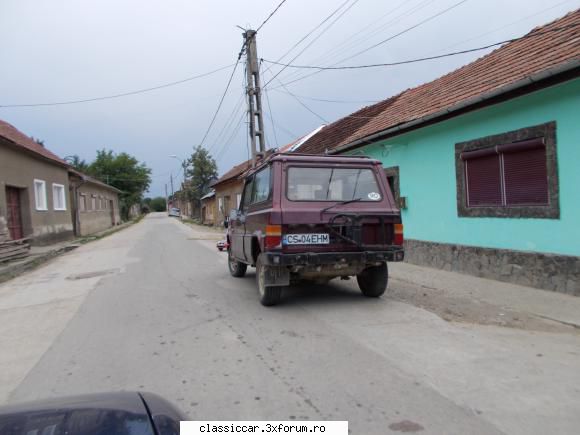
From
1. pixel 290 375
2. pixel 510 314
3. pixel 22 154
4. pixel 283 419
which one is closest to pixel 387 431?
pixel 283 419

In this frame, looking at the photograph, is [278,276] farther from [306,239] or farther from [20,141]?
[20,141]

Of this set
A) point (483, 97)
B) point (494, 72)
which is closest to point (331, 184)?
point (483, 97)

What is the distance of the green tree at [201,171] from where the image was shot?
41.2m

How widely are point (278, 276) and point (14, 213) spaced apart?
49.8 ft

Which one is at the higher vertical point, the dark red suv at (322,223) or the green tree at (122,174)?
the green tree at (122,174)

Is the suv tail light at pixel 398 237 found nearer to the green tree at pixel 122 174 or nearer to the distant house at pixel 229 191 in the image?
the distant house at pixel 229 191

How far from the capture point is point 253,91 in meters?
16.1

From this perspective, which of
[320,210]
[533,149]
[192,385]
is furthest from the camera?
[533,149]

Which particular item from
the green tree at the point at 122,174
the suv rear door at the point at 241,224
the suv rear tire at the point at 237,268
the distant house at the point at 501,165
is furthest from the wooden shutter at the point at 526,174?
the green tree at the point at 122,174

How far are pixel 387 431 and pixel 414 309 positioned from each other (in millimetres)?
3394

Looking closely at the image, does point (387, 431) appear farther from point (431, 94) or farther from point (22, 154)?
point (22, 154)

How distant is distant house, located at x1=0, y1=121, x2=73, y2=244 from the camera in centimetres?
1577

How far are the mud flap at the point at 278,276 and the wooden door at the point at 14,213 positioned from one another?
14451 mm

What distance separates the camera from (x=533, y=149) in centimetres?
726
